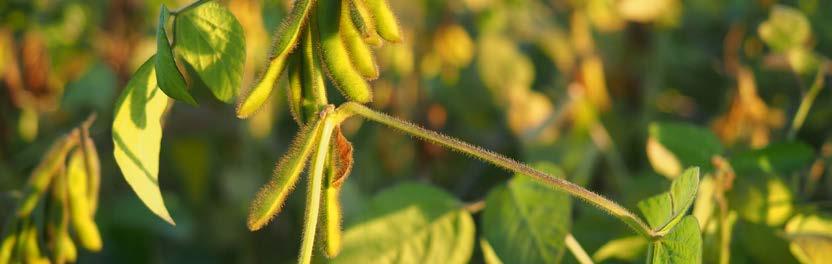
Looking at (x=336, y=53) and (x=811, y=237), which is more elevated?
(x=336, y=53)

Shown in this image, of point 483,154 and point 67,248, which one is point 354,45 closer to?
point 483,154

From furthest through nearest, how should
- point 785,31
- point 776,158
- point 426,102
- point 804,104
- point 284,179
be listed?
point 426,102 < point 785,31 < point 804,104 < point 776,158 < point 284,179

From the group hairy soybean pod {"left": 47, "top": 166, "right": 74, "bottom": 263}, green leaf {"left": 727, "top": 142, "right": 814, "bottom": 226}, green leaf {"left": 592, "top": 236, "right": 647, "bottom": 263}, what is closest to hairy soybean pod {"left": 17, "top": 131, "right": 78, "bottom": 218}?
hairy soybean pod {"left": 47, "top": 166, "right": 74, "bottom": 263}

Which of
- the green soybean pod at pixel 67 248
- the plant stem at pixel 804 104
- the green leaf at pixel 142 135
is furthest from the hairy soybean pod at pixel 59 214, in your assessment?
the plant stem at pixel 804 104

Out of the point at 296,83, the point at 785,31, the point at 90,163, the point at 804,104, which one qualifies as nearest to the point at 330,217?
the point at 296,83

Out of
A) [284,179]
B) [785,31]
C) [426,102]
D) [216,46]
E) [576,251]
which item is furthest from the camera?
[426,102]

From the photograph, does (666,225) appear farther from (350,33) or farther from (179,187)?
(179,187)
